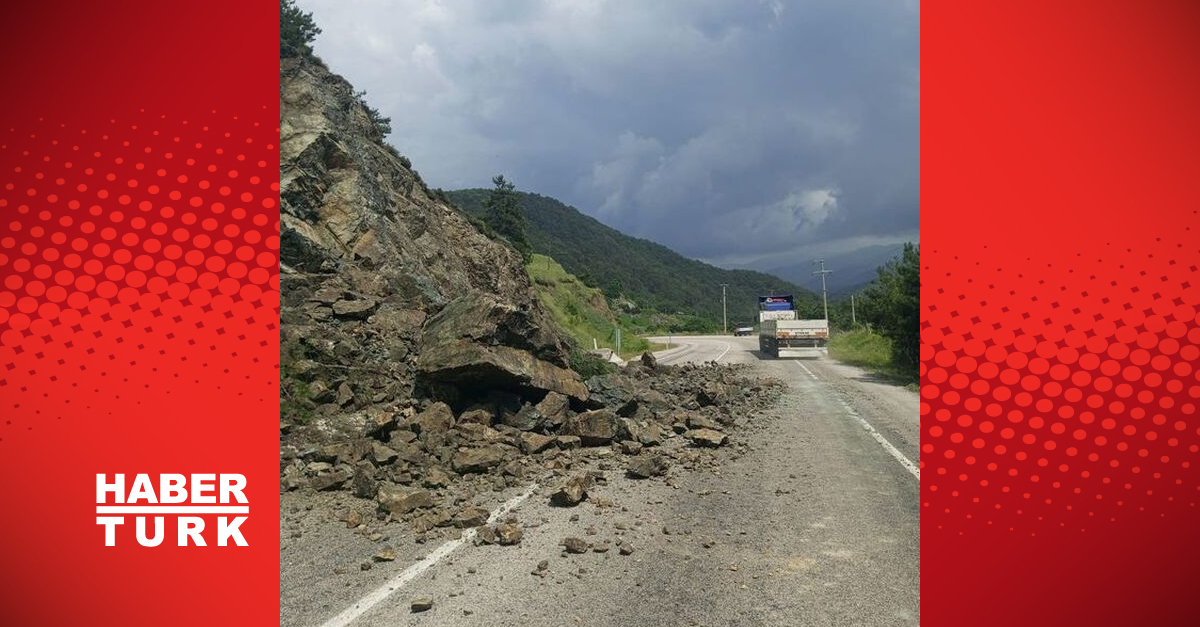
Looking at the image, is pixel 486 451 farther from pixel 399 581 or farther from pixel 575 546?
pixel 399 581

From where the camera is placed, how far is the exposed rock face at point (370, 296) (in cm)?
1123

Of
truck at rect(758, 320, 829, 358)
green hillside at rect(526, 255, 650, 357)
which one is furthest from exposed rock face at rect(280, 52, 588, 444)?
green hillside at rect(526, 255, 650, 357)

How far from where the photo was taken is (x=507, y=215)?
60875mm

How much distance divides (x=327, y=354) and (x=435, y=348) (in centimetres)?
192

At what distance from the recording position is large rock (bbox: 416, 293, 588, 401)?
1142 centimetres

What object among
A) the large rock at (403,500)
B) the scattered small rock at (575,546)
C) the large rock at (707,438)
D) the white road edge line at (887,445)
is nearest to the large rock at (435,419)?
the large rock at (403,500)

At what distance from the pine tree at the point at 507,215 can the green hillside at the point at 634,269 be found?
4287 centimetres

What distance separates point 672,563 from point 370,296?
11325mm

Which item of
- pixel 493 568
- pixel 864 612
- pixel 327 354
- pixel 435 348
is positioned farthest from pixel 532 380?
pixel 864 612

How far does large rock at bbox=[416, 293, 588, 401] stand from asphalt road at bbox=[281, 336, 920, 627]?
120 inches

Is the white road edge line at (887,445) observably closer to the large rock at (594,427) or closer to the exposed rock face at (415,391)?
the exposed rock face at (415,391)

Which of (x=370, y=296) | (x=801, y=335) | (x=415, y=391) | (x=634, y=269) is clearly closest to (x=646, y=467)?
(x=415, y=391)

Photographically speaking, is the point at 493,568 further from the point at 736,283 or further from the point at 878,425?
the point at 736,283

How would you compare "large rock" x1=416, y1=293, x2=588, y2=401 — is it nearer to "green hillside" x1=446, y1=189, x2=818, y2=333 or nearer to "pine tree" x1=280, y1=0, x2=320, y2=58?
"pine tree" x1=280, y1=0, x2=320, y2=58
